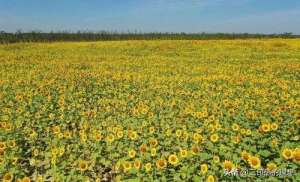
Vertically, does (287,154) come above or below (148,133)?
above

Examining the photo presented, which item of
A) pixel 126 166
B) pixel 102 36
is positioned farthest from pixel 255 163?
pixel 102 36

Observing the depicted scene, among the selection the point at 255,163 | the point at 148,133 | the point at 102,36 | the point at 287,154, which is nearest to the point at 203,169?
the point at 255,163

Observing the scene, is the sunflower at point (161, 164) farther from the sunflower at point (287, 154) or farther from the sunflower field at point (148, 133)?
the sunflower at point (287, 154)

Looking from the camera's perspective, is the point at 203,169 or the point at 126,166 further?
the point at 126,166

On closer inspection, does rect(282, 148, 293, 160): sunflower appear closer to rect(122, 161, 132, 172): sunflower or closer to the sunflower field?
the sunflower field

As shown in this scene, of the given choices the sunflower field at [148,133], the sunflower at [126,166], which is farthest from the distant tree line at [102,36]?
the sunflower at [126,166]

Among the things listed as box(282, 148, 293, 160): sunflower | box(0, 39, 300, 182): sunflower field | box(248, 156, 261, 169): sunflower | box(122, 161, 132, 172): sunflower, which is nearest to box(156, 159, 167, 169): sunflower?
box(0, 39, 300, 182): sunflower field

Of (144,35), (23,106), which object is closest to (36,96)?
(23,106)

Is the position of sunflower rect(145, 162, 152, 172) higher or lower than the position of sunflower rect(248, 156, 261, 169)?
lower

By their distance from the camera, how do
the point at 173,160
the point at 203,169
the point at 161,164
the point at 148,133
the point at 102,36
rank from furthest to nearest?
the point at 102,36 → the point at 148,133 → the point at 173,160 → the point at 161,164 → the point at 203,169

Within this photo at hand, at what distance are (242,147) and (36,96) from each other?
22.3 ft

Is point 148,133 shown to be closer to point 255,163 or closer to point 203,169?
point 203,169

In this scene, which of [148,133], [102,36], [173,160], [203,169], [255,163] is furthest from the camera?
[102,36]

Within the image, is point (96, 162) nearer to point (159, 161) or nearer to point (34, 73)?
point (159, 161)
